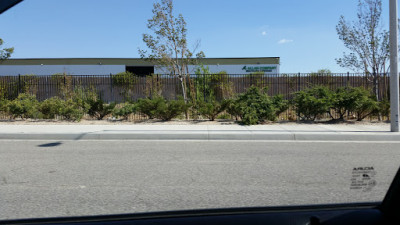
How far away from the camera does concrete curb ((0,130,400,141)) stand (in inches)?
433

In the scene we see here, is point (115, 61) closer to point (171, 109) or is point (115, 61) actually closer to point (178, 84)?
point (178, 84)

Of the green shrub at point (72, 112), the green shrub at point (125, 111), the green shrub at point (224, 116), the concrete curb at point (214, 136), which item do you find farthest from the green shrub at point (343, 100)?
the green shrub at point (72, 112)

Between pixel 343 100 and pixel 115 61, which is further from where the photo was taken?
pixel 115 61

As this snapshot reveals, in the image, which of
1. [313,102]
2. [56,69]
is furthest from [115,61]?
[313,102]

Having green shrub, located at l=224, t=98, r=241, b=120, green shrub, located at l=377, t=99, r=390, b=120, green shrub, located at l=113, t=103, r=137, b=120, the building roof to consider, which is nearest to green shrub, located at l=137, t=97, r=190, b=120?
green shrub, located at l=113, t=103, r=137, b=120

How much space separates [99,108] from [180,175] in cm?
1161

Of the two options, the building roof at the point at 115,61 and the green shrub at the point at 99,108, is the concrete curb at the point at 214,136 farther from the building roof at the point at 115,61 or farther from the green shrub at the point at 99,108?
the building roof at the point at 115,61

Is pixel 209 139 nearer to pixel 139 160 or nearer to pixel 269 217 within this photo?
pixel 139 160

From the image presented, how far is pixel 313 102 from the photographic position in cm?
1445

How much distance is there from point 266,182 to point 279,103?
32.7 ft

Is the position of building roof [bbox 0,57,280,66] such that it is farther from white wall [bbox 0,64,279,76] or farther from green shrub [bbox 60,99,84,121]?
green shrub [bbox 60,99,84,121]

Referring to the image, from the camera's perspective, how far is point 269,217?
2041mm

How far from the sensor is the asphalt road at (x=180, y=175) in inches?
174

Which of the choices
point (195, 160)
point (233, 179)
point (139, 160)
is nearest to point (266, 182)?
point (233, 179)
